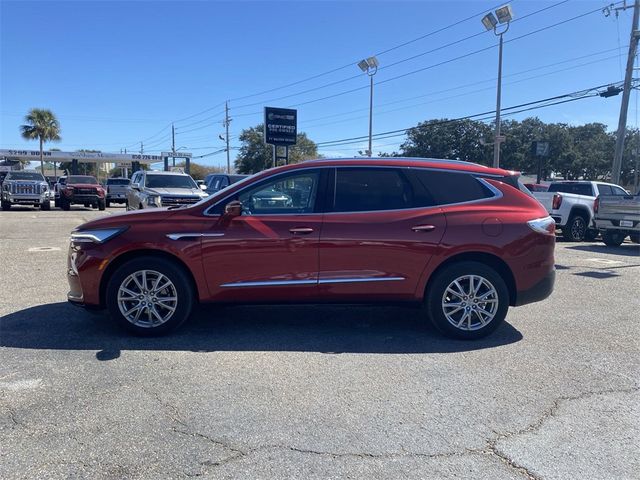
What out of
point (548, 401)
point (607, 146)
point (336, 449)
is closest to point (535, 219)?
point (548, 401)

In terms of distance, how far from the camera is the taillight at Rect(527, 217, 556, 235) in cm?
514

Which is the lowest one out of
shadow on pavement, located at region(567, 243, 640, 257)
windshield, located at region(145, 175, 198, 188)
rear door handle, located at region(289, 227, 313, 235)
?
shadow on pavement, located at region(567, 243, 640, 257)

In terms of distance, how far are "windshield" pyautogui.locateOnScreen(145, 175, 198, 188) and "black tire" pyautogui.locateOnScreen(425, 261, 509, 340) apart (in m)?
12.4

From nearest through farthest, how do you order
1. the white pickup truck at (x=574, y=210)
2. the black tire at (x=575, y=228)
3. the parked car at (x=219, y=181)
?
the white pickup truck at (x=574, y=210) → the black tire at (x=575, y=228) → the parked car at (x=219, y=181)

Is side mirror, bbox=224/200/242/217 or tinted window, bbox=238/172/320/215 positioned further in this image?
tinted window, bbox=238/172/320/215

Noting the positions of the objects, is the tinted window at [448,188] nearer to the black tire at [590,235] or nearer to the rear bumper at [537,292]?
the rear bumper at [537,292]

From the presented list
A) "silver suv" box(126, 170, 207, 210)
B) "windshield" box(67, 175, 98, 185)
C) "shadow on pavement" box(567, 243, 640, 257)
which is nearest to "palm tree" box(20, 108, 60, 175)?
"windshield" box(67, 175, 98, 185)

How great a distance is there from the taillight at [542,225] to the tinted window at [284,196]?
2253 mm

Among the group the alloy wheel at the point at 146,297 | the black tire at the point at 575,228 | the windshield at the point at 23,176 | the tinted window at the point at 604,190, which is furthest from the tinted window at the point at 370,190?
the windshield at the point at 23,176

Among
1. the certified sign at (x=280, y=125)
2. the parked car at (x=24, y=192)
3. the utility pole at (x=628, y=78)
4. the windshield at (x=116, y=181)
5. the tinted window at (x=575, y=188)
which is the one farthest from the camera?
the windshield at (x=116, y=181)

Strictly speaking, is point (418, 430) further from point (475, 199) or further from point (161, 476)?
point (475, 199)

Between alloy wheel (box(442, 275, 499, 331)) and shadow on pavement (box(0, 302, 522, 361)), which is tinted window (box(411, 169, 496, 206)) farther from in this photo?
shadow on pavement (box(0, 302, 522, 361))

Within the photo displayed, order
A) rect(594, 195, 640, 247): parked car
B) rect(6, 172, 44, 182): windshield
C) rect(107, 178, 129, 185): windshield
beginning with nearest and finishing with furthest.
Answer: rect(594, 195, 640, 247): parked car
rect(6, 172, 44, 182): windshield
rect(107, 178, 129, 185): windshield

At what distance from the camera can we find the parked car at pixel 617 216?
1305cm
